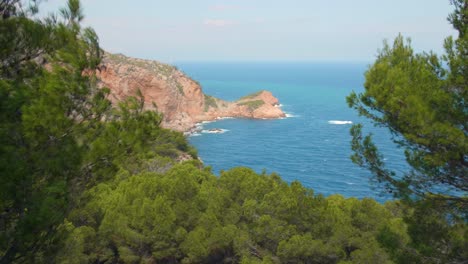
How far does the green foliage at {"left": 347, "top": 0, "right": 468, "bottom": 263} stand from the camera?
5090mm

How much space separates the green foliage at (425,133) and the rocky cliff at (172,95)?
37.9 meters

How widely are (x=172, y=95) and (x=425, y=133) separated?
5153 centimetres

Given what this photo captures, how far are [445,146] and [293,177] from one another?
3028 centimetres

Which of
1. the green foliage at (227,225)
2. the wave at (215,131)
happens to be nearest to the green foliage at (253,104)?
the wave at (215,131)

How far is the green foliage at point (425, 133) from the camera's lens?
5.09 meters

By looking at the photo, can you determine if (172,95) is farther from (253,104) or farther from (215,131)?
(253,104)

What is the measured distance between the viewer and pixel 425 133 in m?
4.98

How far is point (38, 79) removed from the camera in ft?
15.4

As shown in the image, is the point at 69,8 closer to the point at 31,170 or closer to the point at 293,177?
the point at 31,170

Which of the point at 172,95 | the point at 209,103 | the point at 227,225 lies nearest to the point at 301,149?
the point at 172,95

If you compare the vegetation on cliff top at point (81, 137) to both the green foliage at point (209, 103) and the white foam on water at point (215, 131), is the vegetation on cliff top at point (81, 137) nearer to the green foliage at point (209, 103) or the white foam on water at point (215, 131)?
the white foam on water at point (215, 131)

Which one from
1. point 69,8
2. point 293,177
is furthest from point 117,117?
point 293,177

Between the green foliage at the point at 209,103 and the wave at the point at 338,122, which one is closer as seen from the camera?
the wave at the point at 338,122

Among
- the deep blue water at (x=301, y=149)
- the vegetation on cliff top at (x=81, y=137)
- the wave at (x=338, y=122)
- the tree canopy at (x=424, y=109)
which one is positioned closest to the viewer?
the vegetation on cliff top at (x=81, y=137)
